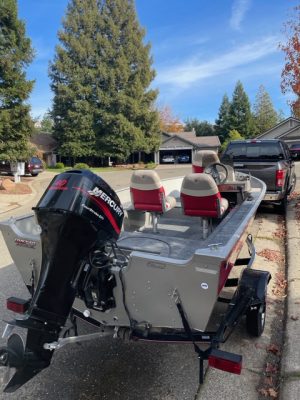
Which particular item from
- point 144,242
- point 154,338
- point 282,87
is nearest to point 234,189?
point 144,242

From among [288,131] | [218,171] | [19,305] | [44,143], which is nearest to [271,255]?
[218,171]

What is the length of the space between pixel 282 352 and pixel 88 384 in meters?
1.81

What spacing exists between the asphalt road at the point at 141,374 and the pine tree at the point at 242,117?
2507 inches

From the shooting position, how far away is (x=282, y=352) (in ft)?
10.5

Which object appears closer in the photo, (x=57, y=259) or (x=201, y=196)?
(x=57, y=259)

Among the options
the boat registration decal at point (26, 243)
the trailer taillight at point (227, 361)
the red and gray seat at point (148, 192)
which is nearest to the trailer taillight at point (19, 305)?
the boat registration decal at point (26, 243)

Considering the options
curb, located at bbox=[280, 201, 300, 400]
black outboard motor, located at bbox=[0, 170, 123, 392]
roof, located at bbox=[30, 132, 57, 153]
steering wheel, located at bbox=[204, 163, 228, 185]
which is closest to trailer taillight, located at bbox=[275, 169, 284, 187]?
curb, located at bbox=[280, 201, 300, 400]

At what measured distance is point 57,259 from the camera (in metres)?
2.42

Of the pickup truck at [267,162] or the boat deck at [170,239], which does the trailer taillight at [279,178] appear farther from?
the boat deck at [170,239]

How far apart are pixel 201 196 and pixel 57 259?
2020 mm

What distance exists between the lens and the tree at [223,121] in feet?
Answer: 213

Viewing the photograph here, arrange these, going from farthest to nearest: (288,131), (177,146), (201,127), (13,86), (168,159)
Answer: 1. (201,127)
2. (177,146)
3. (168,159)
4. (288,131)
5. (13,86)

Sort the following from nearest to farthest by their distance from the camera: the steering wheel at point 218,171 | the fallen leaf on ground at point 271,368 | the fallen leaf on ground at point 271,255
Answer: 1. the fallen leaf on ground at point 271,368
2. the steering wheel at point 218,171
3. the fallen leaf on ground at point 271,255

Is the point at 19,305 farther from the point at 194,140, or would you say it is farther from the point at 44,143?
the point at 194,140
